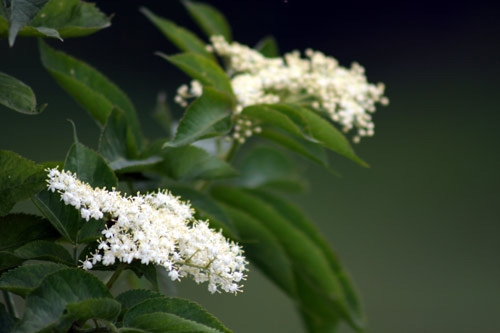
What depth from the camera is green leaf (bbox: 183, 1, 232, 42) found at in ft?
4.62

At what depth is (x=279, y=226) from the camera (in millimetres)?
1174

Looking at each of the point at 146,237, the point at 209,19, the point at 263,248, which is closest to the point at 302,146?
the point at 263,248

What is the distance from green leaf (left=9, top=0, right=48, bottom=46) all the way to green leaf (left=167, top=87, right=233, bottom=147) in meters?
0.25

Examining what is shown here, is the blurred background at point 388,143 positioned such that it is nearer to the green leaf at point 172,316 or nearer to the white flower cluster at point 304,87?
the white flower cluster at point 304,87

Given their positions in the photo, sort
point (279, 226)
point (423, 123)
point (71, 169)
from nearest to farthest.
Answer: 1. point (71, 169)
2. point (279, 226)
3. point (423, 123)

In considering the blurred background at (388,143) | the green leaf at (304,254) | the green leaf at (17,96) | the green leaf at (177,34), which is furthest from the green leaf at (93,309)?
the blurred background at (388,143)

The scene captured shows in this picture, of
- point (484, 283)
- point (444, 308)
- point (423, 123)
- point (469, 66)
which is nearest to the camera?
point (444, 308)

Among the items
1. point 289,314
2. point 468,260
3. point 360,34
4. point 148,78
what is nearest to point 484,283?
point 468,260

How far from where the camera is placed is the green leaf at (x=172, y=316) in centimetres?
60

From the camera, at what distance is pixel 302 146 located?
960mm

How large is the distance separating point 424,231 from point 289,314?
1.08 metres

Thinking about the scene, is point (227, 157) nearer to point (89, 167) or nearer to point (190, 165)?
point (190, 165)

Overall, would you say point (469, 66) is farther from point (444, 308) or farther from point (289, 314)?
point (289, 314)

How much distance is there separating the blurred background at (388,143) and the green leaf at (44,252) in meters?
2.29
